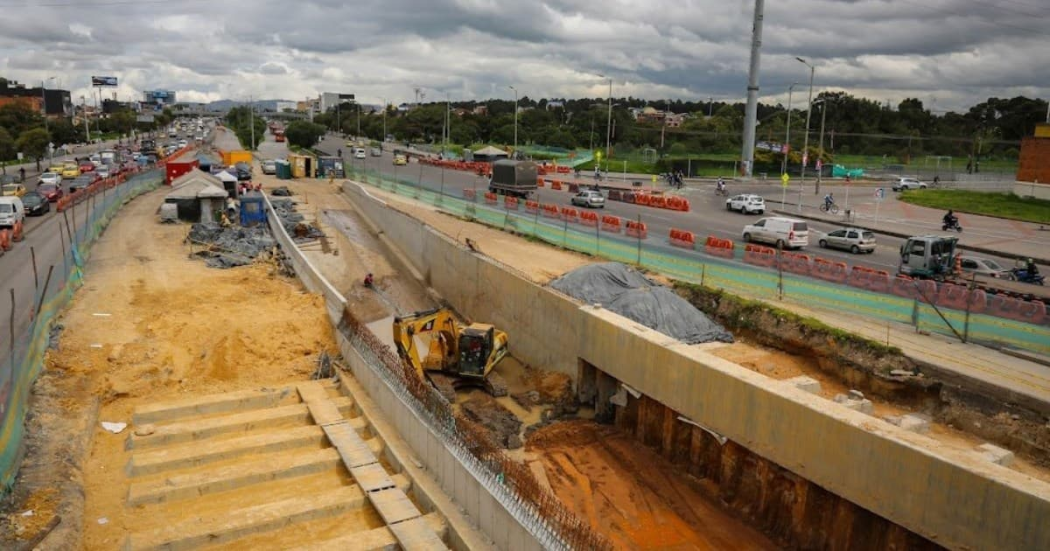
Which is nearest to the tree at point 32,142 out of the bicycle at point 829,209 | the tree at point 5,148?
the tree at point 5,148

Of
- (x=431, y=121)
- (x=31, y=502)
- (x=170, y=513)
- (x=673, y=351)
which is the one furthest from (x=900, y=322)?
(x=431, y=121)

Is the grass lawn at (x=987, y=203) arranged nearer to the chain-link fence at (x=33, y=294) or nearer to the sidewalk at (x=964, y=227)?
the sidewalk at (x=964, y=227)

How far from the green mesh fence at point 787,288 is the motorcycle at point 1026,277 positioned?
9.89m

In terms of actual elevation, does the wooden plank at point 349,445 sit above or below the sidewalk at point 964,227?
below

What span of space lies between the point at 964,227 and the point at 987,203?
1538 cm

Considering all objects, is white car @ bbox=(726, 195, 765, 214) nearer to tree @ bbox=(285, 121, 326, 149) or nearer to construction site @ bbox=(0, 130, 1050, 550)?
construction site @ bbox=(0, 130, 1050, 550)

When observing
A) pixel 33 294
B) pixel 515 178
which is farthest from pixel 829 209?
pixel 33 294

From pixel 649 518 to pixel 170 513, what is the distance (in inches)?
401

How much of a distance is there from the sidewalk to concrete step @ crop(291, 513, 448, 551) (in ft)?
101

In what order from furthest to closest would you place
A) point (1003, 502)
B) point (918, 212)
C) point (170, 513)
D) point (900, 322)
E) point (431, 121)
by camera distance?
1. point (431, 121)
2. point (918, 212)
3. point (900, 322)
4. point (170, 513)
5. point (1003, 502)

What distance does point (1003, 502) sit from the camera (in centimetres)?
1216

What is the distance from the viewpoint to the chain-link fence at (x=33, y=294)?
14.3 metres

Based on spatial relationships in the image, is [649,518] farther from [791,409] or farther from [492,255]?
[492,255]

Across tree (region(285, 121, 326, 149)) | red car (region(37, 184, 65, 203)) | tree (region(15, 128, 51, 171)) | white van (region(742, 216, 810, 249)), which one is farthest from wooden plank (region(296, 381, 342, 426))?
tree (region(285, 121, 326, 149))
